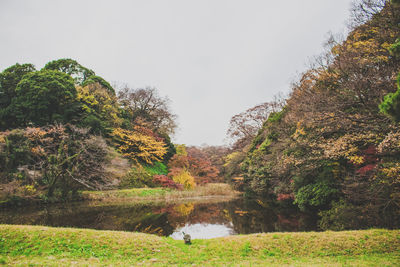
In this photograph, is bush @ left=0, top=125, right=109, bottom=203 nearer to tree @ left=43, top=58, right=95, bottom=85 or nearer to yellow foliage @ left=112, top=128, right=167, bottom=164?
yellow foliage @ left=112, top=128, right=167, bottom=164

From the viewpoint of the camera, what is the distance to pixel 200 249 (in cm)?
662

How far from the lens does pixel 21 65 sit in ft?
66.3

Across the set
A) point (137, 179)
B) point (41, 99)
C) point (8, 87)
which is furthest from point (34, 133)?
point (137, 179)

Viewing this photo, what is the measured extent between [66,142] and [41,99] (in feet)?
15.8

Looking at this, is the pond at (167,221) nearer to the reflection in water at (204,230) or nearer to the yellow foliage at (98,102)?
the reflection in water at (204,230)

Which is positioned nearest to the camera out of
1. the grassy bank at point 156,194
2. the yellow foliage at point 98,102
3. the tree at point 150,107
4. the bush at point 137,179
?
the grassy bank at point 156,194

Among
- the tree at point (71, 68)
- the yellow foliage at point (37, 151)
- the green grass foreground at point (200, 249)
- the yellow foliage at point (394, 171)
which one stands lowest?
the green grass foreground at point (200, 249)

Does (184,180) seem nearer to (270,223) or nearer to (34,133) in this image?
(270,223)

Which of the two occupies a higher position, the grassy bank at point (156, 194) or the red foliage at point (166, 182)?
the red foliage at point (166, 182)

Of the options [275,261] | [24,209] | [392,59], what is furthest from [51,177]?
[392,59]

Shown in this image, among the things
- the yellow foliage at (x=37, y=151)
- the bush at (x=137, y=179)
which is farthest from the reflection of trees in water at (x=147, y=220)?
the bush at (x=137, y=179)

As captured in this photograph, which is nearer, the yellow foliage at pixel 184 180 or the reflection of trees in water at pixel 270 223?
the reflection of trees in water at pixel 270 223

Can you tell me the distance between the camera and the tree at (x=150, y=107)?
32.5m

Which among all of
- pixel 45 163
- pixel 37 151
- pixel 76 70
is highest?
pixel 76 70
